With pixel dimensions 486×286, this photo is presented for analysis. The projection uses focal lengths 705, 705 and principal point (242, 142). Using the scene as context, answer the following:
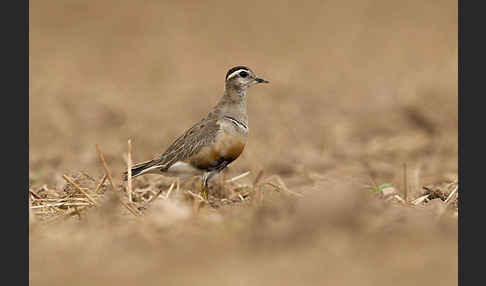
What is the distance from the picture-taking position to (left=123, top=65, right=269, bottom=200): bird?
686 centimetres

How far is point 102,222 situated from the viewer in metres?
5.47

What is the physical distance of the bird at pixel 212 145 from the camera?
6.86m

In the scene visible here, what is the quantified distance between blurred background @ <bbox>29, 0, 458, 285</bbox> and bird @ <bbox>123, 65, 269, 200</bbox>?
140 cm

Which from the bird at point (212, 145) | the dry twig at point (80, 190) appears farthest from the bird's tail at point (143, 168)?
the dry twig at point (80, 190)

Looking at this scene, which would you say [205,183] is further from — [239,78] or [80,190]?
[80,190]

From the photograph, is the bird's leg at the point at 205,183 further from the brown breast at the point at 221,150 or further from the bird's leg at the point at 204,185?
the brown breast at the point at 221,150

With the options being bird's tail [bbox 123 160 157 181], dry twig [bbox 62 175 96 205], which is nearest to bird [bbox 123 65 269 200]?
bird's tail [bbox 123 160 157 181]

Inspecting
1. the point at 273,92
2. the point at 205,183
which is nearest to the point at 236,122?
the point at 205,183

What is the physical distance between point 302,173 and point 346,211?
4318mm

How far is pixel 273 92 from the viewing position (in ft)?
45.7

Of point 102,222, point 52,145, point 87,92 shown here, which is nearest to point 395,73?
point 87,92

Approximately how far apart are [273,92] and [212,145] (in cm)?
720

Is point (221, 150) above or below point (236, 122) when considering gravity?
below

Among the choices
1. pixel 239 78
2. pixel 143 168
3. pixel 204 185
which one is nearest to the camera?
pixel 204 185
